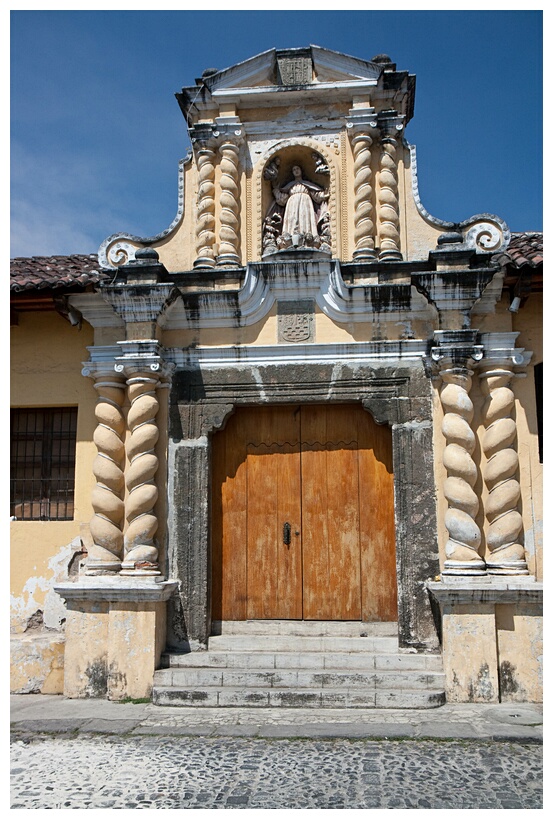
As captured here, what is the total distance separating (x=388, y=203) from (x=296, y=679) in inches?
192

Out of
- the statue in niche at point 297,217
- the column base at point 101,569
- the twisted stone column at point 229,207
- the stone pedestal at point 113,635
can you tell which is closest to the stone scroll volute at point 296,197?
the statue in niche at point 297,217

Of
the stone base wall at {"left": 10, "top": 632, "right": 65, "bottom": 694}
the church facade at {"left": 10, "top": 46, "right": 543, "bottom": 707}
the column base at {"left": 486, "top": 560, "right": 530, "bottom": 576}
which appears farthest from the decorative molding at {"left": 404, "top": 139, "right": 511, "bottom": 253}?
the stone base wall at {"left": 10, "top": 632, "right": 65, "bottom": 694}

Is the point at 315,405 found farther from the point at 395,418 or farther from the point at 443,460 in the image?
the point at 443,460

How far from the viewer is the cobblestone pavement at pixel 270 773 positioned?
14.0 ft

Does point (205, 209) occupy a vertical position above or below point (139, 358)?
above

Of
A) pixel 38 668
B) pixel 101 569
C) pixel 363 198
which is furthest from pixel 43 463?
pixel 363 198

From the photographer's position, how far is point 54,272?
7855 millimetres

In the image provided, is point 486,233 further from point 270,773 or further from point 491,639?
point 270,773

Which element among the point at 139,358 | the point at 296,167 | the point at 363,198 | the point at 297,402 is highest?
the point at 296,167

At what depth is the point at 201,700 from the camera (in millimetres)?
6195

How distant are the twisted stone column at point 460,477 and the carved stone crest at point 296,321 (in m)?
1.42

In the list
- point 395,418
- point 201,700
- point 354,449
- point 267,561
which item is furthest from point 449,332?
point 201,700

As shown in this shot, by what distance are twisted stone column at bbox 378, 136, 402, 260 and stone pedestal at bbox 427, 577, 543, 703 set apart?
342 cm

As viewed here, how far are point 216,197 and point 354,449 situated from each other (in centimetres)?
320
